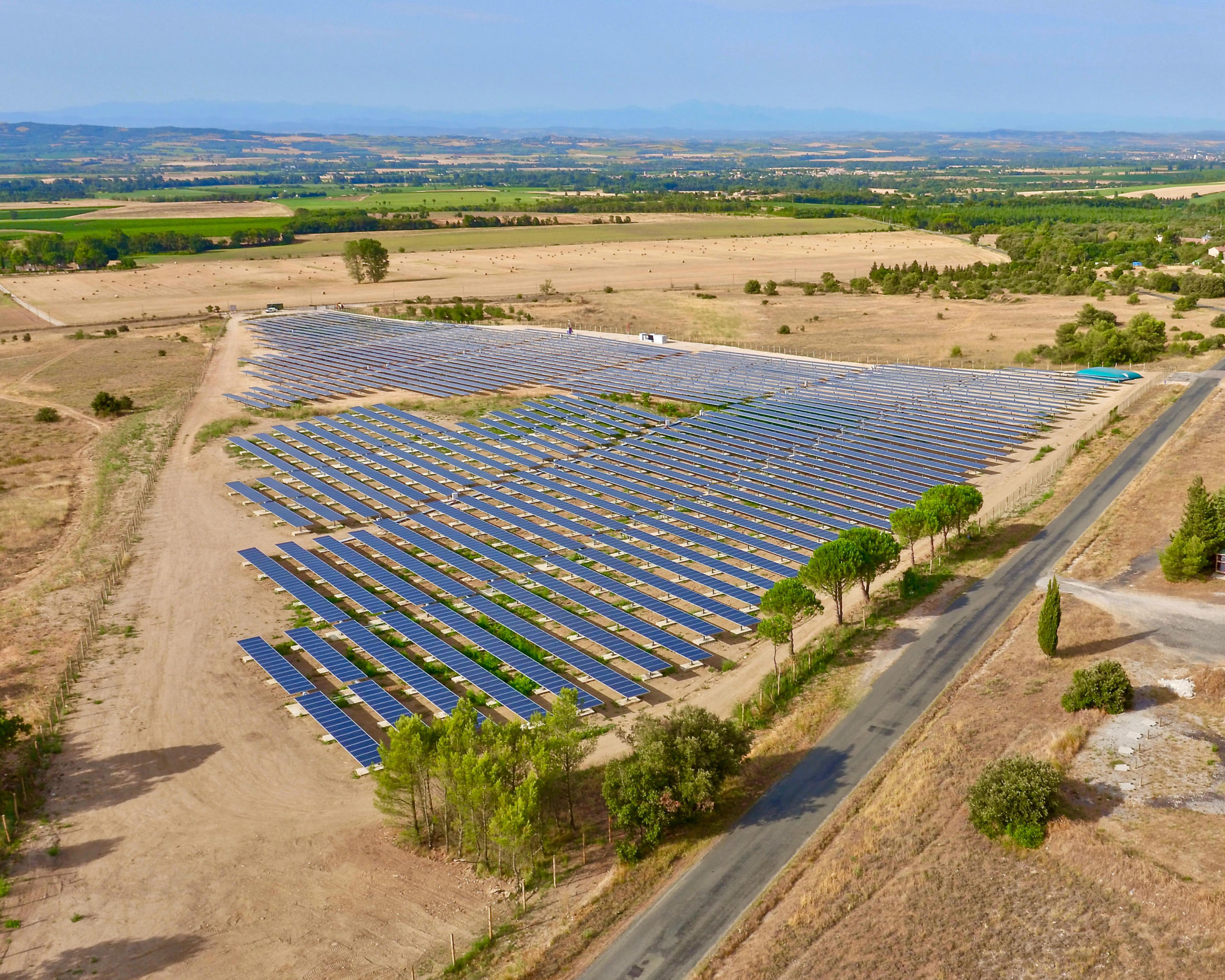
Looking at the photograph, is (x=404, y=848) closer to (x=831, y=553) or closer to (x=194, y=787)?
(x=194, y=787)

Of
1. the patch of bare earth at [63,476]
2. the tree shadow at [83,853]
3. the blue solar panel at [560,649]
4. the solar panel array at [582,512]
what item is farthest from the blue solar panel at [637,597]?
the patch of bare earth at [63,476]

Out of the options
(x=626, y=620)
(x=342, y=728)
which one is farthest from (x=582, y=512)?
(x=342, y=728)

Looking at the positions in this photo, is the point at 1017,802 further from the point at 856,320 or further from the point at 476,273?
the point at 476,273

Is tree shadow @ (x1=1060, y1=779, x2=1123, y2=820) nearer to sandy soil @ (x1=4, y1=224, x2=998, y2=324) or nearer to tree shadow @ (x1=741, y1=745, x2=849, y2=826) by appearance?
tree shadow @ (x1=741, y1=745, x2=849, y2=826)

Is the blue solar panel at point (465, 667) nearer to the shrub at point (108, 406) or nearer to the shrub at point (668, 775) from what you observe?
the shrub at point (668, 775)

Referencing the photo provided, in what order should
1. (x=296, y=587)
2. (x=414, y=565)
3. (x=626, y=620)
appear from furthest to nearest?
(x=414, y=565) < (x=296, y=587) < (x=626, y=620)
